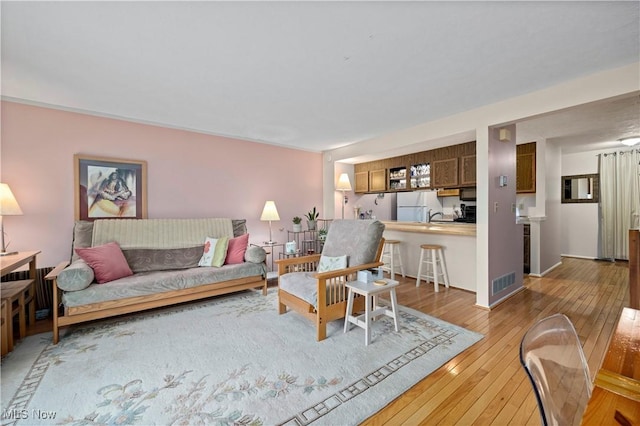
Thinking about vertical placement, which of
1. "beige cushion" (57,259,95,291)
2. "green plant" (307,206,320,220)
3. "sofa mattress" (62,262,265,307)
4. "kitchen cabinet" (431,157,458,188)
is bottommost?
"sofa mattress" (62,262,265,307)

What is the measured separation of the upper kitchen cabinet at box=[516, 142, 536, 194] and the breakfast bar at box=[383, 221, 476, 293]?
6.84 feet

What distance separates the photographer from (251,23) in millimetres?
1711

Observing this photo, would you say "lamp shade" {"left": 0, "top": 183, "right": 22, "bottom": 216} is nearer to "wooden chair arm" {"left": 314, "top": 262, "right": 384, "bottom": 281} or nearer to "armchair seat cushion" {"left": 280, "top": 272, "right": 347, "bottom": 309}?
"armchair seat cushion" {"left": 280, "top": 272, "right": 347, "bottom": 309}

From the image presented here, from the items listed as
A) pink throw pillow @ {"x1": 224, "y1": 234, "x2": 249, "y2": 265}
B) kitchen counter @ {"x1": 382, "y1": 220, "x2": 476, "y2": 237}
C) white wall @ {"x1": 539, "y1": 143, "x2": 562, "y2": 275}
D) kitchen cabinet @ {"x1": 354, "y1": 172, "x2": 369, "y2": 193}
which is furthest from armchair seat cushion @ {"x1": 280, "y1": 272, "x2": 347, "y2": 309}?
white wall @ {"x1": 539, "y1": 143, "x2": 562, "y2": 275}

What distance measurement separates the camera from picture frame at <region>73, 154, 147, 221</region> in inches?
128

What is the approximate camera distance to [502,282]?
134 inches

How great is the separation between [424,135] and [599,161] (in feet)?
16.6

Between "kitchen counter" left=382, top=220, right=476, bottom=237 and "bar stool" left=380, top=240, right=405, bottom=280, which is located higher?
"kitchen counter" left=382, top=220, right=476, bottom=237

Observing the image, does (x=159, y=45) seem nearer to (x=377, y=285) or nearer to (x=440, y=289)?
(x=377, y=285)

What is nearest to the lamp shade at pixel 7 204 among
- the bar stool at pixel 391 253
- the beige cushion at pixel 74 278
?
the beige cushion at pixel 74 278

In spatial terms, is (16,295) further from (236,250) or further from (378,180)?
(378,180)

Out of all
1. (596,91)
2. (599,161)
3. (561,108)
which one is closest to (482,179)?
A: (561,108)


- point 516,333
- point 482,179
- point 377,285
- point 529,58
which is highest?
point 529,58

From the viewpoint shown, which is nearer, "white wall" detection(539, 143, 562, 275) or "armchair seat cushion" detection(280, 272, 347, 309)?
"armchair seat cushion" detection(280, 272, 347, 309)
